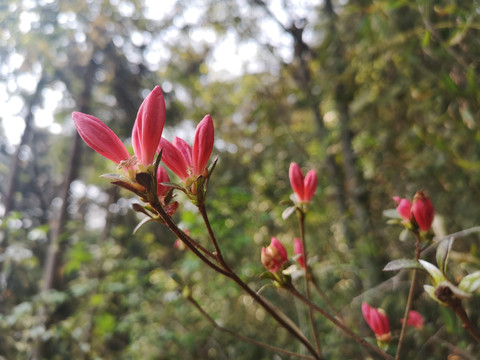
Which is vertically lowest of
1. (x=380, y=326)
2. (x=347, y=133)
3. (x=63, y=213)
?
(x=380, y=326)

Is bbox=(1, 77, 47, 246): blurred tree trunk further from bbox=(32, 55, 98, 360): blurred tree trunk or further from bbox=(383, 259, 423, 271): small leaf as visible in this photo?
bbox=(383, 259, 423, 271): small leaf

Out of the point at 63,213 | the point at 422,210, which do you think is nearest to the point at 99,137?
the point at 422,210

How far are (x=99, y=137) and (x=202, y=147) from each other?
0.14 m

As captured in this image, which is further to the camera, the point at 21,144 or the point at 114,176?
the point at 21,144

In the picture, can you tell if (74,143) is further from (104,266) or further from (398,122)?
(398,122)

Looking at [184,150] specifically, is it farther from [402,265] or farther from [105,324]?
[105,324]

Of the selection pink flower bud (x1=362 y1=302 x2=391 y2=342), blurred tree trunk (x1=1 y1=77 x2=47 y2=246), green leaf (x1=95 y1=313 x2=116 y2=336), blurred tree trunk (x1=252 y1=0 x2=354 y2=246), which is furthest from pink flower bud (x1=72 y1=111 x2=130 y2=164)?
blurred tree trunk (x1=1 y1=77 x2=47 y2=246)

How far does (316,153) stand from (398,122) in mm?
637

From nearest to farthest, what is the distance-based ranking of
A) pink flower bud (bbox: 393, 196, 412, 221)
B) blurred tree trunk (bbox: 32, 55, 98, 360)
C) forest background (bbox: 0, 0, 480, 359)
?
pink flower bud (bbox: 393, 196, 412, 221) → forest background (bbox: 0, 0, 480, 359) → blurred tree trunk (bbox: 32, 55, 98, 360)

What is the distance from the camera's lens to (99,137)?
448mm

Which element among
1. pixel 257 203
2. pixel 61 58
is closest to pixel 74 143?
pixel 61 58

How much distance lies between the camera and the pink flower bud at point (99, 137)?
0.45 meters

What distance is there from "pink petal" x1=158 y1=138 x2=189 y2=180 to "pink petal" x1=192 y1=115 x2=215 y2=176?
0.02 metres

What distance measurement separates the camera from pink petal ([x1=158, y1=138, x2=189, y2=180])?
474 millimetres
